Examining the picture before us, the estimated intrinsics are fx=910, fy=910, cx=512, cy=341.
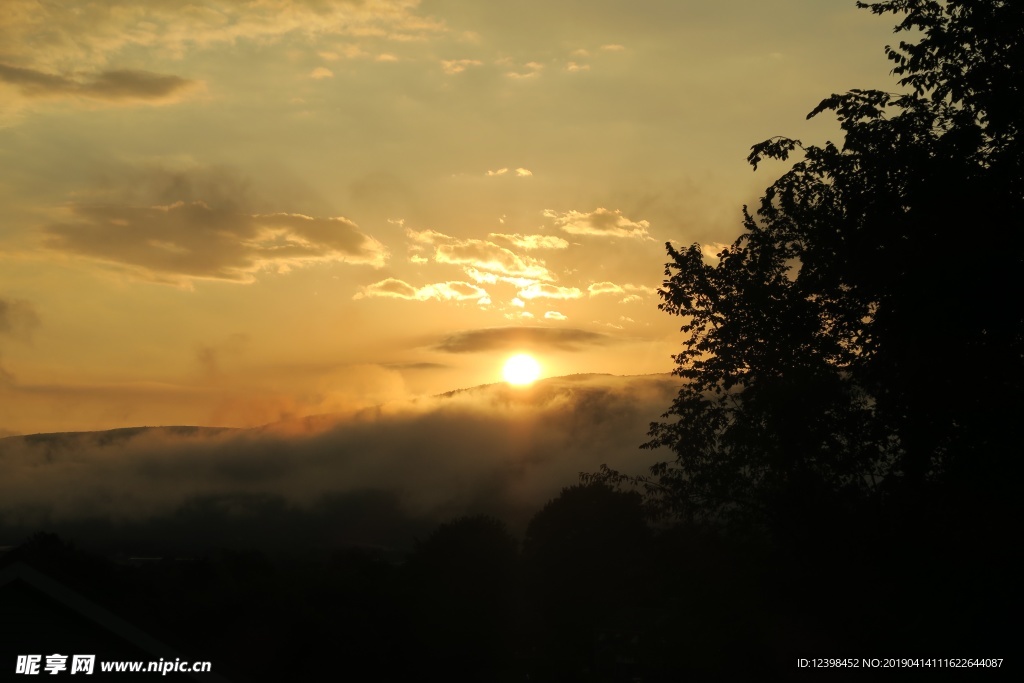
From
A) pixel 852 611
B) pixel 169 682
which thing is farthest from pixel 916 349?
pixel 169 682

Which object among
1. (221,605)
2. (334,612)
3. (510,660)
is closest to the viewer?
(334,612)

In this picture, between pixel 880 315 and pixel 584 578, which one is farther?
pixel 584 578

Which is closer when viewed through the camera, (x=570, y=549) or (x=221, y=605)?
(x=221, y=605)

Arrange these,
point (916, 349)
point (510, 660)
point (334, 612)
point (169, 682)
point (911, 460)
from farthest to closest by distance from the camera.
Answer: point (510, 660), point (334, 612), point (911, 460), point (916, 349), point (169, 682)

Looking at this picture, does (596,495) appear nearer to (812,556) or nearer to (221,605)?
(221,605)

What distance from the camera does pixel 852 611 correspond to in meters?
21.9

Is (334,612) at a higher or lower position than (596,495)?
lower

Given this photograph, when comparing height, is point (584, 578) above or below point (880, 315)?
below

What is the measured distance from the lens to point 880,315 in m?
21.0

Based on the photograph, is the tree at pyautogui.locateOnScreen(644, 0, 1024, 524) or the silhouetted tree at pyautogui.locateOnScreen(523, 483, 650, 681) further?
the silhouetted tree at pyautogui.locateOnScreen(523, 483, 650, 681)

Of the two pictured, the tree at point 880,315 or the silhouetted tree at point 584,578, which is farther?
the silhouetted tree at point 584,578

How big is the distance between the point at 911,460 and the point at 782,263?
610 centimetres

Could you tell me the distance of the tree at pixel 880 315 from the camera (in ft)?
62.5

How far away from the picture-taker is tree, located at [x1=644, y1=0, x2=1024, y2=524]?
62.5 ft
